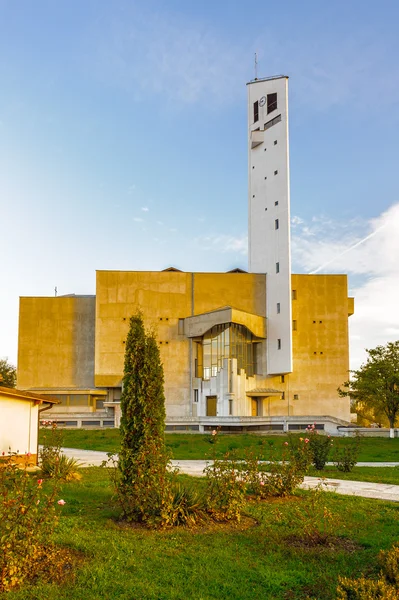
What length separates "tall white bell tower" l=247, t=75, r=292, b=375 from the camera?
5241 cm

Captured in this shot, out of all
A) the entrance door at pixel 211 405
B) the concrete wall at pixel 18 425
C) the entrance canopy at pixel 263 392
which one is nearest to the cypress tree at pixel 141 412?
the concrete wall at pixel 18 425

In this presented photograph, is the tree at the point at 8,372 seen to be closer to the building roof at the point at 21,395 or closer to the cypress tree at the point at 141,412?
the building roof at the point at 21,395

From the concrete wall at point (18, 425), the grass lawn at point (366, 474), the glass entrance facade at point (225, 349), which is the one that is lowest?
the grass lawn at point (366, 474)

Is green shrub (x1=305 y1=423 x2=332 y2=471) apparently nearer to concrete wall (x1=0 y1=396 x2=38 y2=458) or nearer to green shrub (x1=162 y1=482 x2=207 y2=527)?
green shrub (x1=162 y1=482 x2=207 y2=527)

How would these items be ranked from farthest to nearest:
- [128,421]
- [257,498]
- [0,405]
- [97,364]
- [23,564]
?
1. [97,364]
2. [0,405]
3. [257,498]
4. [128,421]
5. [23,564]

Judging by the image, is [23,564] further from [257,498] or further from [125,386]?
[257,498]

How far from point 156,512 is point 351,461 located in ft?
31.5

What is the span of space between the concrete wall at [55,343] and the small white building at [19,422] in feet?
131

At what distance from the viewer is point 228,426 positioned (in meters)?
40.3

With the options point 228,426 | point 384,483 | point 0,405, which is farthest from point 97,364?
point 384,483

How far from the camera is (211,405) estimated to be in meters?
51.4

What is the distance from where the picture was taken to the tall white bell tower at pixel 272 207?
52.4m

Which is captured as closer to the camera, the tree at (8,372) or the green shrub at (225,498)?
the green shrub at (225,498)

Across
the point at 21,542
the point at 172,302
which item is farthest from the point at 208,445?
the point at 172,302
